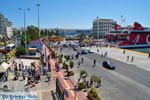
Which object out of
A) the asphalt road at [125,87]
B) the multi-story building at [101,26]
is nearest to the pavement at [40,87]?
the asphalt road at [125,87]

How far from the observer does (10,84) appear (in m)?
14.8

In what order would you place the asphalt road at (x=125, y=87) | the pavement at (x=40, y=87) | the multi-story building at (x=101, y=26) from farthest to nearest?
the multi-story building at (x=101, y=26), the asphalt road at (x=125, y=87), the pavement at (x=40, y=87)

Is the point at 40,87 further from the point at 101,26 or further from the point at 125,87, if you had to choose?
the point at 101,26

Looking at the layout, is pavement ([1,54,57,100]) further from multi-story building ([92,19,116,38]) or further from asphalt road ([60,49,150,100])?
multi-story building ([92,19,116,38])

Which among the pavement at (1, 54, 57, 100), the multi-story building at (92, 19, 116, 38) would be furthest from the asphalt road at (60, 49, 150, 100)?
the multi-story building at (92, 19, 116, 38)

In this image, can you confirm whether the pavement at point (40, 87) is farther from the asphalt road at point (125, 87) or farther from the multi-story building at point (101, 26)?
the multi-story building at point (101, 26)

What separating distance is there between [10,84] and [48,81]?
3.77 metres

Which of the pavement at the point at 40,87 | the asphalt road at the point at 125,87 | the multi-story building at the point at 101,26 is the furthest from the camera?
the multi-story building at the point at 101,26

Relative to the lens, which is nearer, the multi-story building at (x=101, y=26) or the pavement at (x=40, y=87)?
the pavement at (x=40, y=87)

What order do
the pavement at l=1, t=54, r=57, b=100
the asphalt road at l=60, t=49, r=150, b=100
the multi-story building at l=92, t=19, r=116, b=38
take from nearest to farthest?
the pavement at l=1, t=54, r=57, b=100
the asphalt road at l=60, t=49, r=150, b=100
the multi-story building at l=92, t=19, r=116, b=38

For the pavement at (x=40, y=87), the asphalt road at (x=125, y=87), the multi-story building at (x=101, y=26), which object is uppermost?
the multi-story building at (x=101, y=26)

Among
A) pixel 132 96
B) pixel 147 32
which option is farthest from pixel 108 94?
pixel 147 32

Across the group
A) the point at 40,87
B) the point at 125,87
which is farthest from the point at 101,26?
the point at 40,87

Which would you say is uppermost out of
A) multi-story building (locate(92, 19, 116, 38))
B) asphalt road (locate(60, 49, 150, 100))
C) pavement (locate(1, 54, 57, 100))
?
multi-story building (locate(92, 19, 116, 38))
